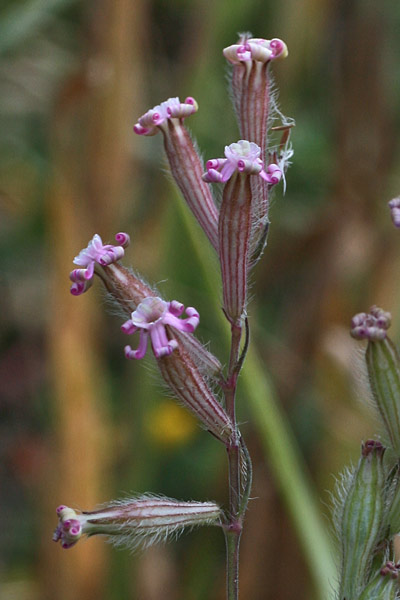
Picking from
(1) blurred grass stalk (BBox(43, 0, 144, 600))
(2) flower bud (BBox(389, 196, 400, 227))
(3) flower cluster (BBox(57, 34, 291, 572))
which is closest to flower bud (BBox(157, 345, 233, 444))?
(3) flower cluster (BBox(57, 34, 291, 572))

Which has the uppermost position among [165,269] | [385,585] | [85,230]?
[85,230]

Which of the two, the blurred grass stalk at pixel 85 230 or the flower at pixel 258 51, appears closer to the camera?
the flower at pixel 258 51

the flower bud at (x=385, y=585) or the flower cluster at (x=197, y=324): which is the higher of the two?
the flower cluster at (x=197, y=324)

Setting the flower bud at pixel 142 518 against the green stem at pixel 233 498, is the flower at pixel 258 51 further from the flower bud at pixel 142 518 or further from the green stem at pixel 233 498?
the flower bud at pixel 142 518

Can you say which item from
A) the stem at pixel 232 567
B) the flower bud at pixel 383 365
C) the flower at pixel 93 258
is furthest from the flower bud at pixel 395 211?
the stem at pixel 232 567

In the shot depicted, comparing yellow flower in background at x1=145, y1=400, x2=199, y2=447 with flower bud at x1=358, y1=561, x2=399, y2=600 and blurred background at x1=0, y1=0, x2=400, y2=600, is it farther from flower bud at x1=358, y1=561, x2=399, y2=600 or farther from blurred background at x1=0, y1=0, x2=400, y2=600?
flower bud at x1=358, y1=561, x2=399, y2=600

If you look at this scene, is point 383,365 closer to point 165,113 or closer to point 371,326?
point 371,326

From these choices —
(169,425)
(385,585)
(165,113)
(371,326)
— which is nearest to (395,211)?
(371,326)

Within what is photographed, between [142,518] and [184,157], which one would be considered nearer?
[142,518]
